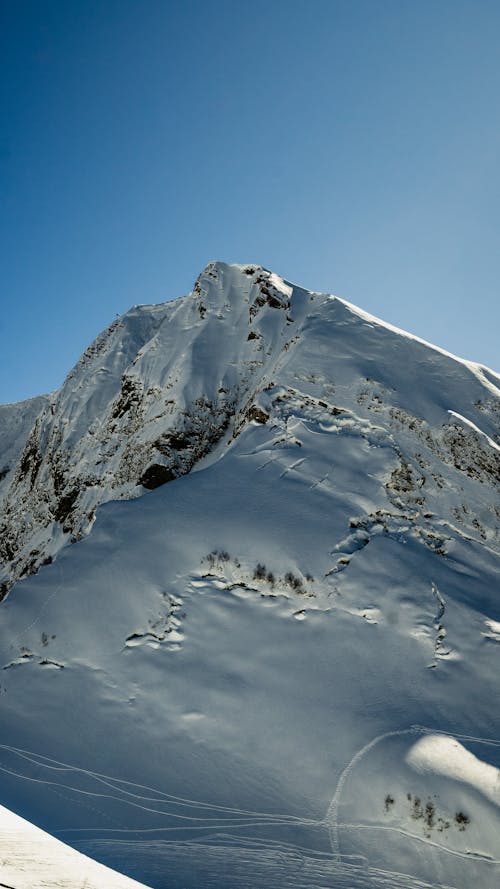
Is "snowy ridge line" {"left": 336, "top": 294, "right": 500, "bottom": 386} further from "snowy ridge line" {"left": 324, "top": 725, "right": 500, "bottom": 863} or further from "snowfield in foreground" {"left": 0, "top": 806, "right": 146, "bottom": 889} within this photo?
"snowfield in foreground" {"left": 0, "top": 806, "right": 146, "bottom": 889}

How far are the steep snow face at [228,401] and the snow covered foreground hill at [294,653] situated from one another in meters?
0.16

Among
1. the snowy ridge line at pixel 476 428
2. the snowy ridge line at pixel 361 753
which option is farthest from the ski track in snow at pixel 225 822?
the snowy ridge line at pixel 476 428

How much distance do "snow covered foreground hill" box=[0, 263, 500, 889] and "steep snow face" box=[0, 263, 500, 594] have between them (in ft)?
0.53

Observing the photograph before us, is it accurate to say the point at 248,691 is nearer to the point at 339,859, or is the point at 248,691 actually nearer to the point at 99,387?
the point at 339,859

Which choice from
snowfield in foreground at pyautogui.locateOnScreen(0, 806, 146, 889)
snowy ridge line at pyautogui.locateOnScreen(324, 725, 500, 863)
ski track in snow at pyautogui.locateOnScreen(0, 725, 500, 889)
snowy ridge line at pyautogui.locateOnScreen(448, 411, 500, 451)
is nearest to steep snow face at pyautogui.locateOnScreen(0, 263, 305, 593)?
snowy ridge line at pyautogui.locateOnScreen(448, 411, 500, 451)

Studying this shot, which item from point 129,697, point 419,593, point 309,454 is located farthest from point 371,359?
point 129,697

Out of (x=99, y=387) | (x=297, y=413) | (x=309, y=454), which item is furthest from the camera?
(x=99, y=387)

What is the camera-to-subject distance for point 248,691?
29.8ft

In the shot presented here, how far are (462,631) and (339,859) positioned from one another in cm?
484

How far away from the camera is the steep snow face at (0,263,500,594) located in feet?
52.2

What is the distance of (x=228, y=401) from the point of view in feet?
75.7

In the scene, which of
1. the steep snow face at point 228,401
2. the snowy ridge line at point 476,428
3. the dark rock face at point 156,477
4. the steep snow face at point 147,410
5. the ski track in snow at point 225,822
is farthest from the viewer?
the steep snow face at point 147,410

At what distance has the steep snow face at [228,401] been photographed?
15.9 metres

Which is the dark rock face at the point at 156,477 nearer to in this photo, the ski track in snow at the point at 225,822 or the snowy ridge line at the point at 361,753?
the ski track in snow at the point at 225,822
